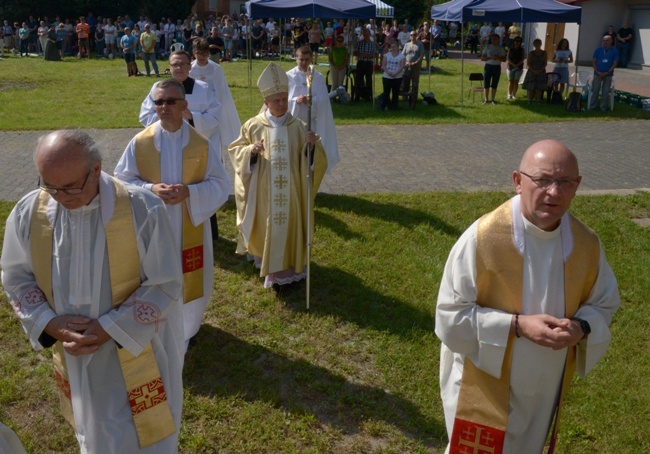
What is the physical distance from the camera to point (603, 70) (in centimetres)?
1700

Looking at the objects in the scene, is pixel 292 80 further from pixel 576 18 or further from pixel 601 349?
pixel 576 18

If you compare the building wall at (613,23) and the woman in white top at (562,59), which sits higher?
the building wall at (613,23)

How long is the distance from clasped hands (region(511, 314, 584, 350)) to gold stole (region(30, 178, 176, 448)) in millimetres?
1706

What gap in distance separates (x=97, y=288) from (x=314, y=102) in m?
6.80

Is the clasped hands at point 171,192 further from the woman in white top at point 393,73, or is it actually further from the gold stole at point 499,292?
the woman in white top at point 393,73

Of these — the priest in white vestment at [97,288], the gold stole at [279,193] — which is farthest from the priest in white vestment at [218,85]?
the priest in white vestment at [97,288]

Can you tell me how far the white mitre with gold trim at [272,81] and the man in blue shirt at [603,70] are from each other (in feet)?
43.3

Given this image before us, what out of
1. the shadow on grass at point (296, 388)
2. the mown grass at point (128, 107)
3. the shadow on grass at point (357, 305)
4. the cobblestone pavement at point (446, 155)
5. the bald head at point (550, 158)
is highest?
the bald head at point (550, 158)

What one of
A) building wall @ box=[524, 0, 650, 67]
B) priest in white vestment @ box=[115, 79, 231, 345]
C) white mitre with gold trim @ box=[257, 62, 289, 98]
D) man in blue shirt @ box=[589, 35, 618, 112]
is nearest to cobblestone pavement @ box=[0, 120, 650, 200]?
man in blue shirt @ box=[589, 35, 618, 112]

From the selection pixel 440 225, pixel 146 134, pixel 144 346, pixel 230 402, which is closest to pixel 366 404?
pixel 230 402

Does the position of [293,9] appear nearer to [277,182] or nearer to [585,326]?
[277,182]

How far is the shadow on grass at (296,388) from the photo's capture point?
446 cm

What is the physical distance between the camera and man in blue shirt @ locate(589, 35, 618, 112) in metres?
16.7

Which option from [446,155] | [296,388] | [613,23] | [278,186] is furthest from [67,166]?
[613,23]
